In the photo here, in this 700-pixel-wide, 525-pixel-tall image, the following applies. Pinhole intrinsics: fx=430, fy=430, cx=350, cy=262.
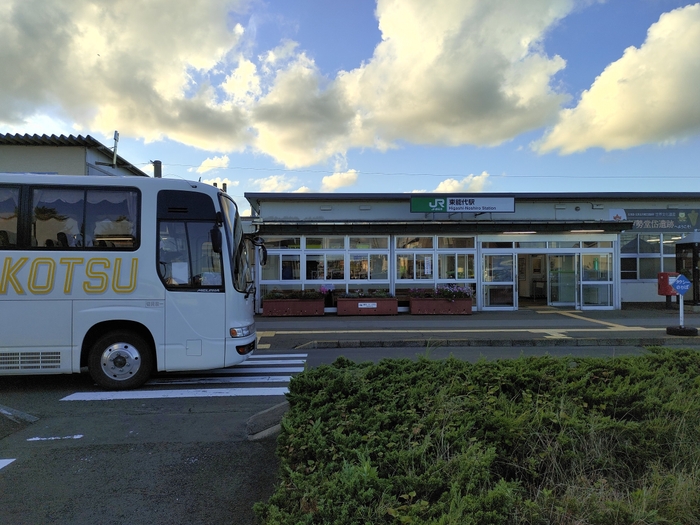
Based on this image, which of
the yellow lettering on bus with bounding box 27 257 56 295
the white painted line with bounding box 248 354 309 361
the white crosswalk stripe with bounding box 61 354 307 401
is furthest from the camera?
the white painted line with bounding box 248 354 309 361

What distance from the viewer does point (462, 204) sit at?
18.7 meters

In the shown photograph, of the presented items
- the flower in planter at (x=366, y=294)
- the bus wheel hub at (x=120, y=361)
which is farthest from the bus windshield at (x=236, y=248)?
the flower in planter at (x=366, y=294)

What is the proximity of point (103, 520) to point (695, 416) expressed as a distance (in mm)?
4503

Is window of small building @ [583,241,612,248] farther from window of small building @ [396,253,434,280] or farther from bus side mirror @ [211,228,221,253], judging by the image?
bus side mirror @ [211,228,221,253]

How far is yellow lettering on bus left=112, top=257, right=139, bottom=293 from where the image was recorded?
668cm

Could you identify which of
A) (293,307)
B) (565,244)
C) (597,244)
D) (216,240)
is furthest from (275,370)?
(597,244)

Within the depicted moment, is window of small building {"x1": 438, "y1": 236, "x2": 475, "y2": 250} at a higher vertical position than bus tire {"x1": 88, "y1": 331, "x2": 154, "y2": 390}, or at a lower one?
higher

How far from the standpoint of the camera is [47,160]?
14859 millimetres

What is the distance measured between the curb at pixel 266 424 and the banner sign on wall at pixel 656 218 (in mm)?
20552

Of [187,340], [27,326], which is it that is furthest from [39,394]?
[187,340]

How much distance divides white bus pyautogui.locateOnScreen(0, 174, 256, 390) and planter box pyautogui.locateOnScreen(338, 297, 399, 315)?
33.4 feet

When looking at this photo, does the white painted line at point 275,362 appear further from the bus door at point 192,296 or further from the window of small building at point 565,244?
the window of small building at point 565,244

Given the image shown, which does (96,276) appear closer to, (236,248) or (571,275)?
(236,248)

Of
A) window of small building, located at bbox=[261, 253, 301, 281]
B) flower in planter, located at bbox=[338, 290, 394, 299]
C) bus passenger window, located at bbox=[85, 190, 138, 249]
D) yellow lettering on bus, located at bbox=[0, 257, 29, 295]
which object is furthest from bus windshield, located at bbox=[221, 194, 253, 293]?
window of small building, located at bbox=[261, 253, 301, 281]
